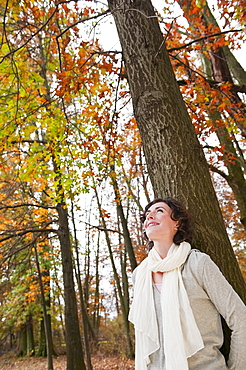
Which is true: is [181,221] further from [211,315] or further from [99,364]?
[99,364]

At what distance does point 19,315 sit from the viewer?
14.6m

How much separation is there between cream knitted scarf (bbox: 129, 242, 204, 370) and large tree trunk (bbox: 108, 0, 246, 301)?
389 mm

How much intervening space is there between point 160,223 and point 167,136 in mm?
762

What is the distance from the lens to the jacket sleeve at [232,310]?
6.19 ft

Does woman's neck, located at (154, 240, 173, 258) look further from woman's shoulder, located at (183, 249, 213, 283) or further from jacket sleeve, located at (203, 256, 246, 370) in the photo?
jacket sleeve, located at (203, 256, 246, 370)

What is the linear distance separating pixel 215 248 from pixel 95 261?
18.1 metres

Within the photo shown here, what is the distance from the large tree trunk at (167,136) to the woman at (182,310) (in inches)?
10.3

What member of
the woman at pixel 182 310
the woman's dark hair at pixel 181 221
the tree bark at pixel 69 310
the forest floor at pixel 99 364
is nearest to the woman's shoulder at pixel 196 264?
the woman at pixel 182 310

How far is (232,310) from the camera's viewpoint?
1894 millimetres

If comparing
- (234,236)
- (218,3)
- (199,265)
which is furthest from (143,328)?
(234,236)

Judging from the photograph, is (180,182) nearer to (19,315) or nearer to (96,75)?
(96,75)

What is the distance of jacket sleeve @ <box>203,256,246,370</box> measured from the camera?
1.89 metres

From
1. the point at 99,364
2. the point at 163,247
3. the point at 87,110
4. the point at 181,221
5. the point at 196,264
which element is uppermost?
the point at 87,110

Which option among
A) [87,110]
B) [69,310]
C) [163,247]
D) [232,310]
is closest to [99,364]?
[69,310]
